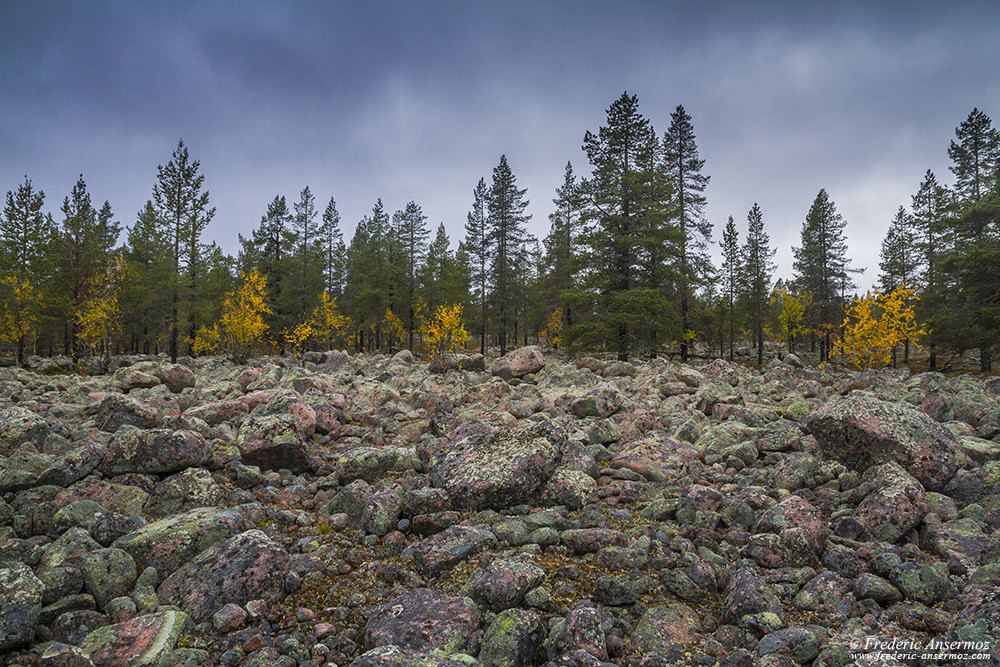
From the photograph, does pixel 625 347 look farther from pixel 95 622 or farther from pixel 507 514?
pixel 95 622

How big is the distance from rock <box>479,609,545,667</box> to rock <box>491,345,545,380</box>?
14315 mm

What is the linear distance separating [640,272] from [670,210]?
13.3 ft

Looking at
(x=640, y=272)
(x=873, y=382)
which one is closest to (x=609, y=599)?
(x=873, y=382)

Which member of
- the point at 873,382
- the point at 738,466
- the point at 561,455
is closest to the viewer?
the point at 561,455

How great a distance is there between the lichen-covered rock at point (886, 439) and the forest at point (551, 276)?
18885mm

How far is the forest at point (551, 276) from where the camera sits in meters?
27.2

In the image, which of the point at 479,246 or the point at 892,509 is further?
the point at 479,246

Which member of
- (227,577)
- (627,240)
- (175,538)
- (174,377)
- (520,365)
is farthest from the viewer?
(627,240)

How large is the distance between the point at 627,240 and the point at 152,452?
24748 millimetres

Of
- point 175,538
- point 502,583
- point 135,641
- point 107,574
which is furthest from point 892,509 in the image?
point 107,574

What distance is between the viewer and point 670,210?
27.1 metres

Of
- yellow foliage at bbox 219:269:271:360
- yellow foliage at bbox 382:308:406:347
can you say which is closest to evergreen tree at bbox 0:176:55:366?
yellow foliage at bbox 219:269:271:360

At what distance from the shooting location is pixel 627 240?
26.4 metres

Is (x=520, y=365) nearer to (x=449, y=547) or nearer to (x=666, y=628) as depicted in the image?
(x=449, y=547)
